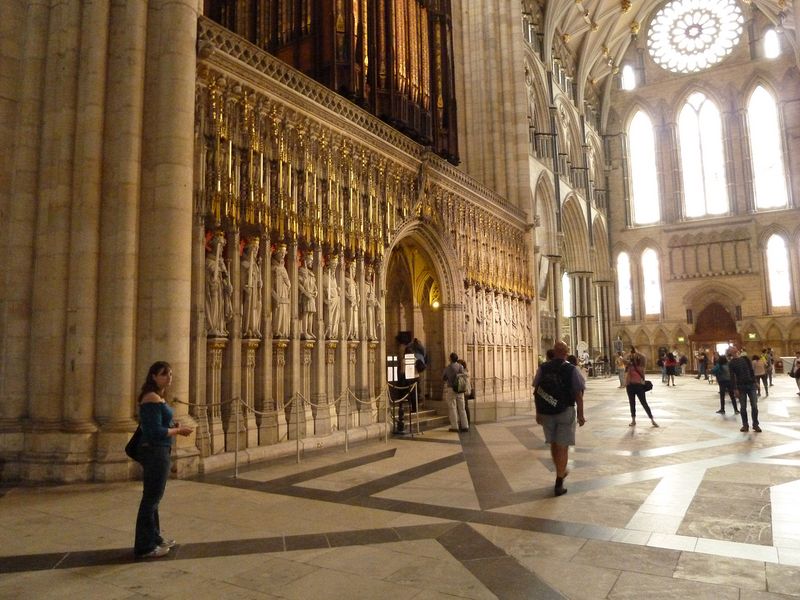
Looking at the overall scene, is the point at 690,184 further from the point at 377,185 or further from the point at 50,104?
the point at 50,104

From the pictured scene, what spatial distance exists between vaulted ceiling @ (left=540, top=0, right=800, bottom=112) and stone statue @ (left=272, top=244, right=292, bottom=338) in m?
26.2

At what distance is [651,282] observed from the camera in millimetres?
39094

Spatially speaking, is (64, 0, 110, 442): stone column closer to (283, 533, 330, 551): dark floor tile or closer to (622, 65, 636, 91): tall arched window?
(283, 533, 330, 551): dark floor tile

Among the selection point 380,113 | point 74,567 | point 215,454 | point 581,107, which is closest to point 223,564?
point 74,567

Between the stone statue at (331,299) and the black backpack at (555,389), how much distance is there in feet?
15.9

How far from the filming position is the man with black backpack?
19.5 ft

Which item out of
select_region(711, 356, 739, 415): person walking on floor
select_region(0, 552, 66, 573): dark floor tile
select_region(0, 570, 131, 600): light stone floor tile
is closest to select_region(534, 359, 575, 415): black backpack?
select_region(0, 570, 131, 600): light stone floor tile

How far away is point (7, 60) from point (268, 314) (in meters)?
4.88

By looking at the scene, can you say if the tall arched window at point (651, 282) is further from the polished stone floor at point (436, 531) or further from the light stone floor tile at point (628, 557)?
the light stone floor tile at point (628, 557)

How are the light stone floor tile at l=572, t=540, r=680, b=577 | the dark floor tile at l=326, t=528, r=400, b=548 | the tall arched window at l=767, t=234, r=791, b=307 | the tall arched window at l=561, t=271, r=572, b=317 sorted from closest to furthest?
the light stone floor tile at l=572, t=540, r=680, b=577 → the dark floor tile at l=326, t=528, r=400, b=548 → the tall arched window at l=767, t=234, r=791, b=307 → the tall arched window at l=561, t=271, r=572, b=317

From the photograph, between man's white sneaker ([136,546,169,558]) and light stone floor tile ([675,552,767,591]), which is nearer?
light stone floor tile ([675,552,767,591])

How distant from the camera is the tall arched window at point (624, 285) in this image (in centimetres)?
3959

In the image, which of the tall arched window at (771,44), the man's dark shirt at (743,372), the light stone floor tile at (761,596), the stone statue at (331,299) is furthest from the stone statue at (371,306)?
the tall arched window at (771,44)

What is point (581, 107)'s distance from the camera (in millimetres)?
36062
